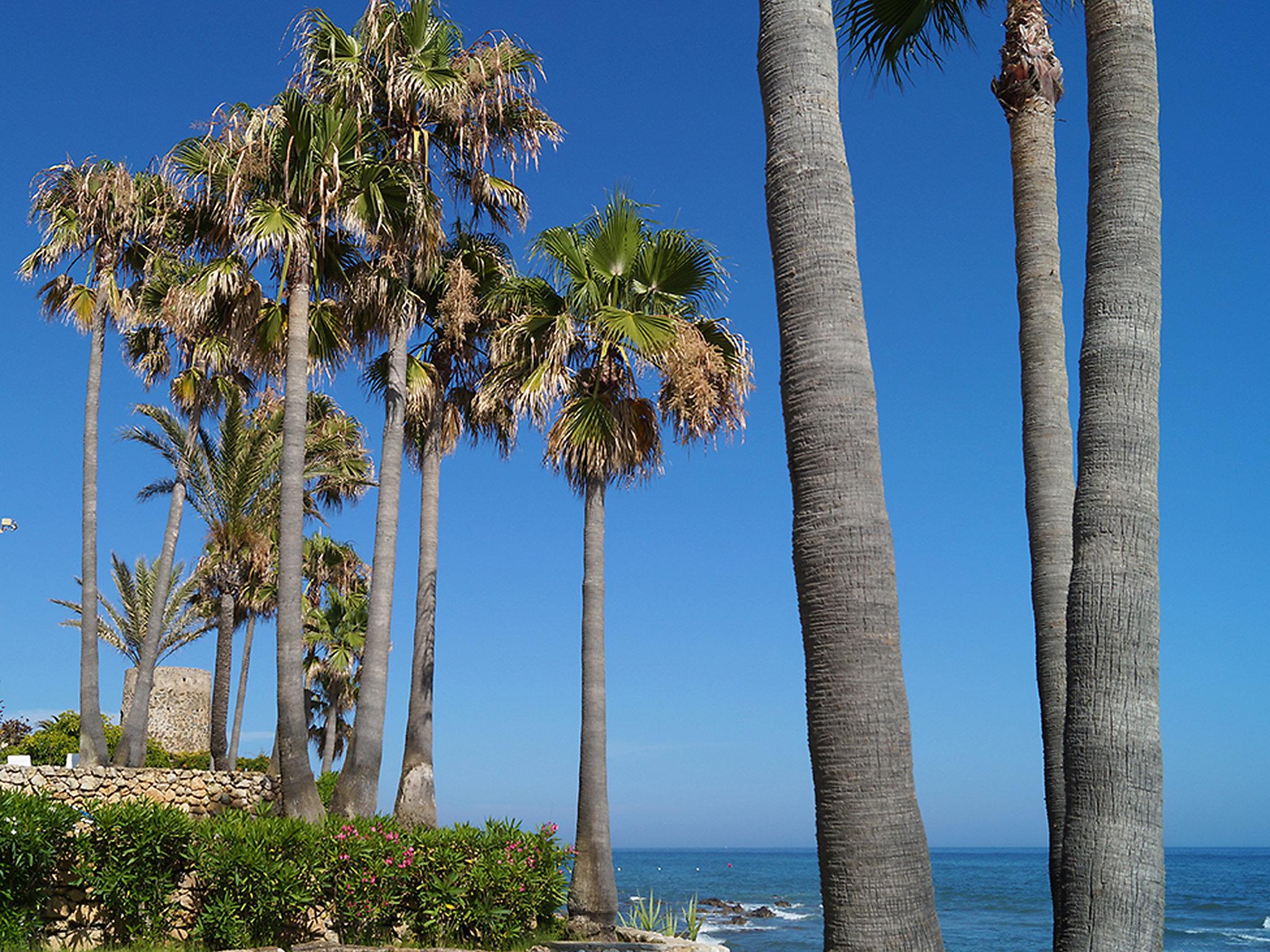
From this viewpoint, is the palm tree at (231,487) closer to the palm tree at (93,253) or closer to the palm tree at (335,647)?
the palm tree at (93,253)

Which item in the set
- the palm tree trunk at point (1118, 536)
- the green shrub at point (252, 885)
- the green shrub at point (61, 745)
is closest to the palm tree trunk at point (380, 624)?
the green shrub at point (252, 885)

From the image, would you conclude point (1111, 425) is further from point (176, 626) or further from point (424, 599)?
point (176, 626)

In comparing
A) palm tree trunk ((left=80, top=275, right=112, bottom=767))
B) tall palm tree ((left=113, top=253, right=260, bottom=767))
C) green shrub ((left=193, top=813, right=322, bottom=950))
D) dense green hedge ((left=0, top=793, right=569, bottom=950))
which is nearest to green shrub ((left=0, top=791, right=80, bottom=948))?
dense green hedge ((left=0, top=793, right=569, bottom=950))

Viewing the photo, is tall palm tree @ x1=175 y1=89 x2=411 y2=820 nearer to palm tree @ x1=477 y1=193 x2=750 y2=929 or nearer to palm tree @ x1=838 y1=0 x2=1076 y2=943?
palm tree @ x1=477 y1=193 x2=750 y2=929

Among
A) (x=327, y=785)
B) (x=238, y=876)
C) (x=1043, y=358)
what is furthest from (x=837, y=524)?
(x=327, y=785)

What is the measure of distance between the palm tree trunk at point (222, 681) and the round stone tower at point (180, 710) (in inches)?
547

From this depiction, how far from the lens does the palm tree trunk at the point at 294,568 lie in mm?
13695

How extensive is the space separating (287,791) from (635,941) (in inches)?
188

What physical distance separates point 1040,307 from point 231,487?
644 inches

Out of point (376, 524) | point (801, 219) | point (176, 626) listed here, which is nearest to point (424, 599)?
point (376, 524)

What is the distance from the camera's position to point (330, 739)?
35688 mm

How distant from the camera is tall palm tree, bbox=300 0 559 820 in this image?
52.0ft

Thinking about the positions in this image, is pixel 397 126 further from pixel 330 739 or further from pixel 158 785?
pixel 330 739

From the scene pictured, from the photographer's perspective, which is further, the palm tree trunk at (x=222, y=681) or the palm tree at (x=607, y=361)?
the palm tree trunk at (x=222, y=681)
